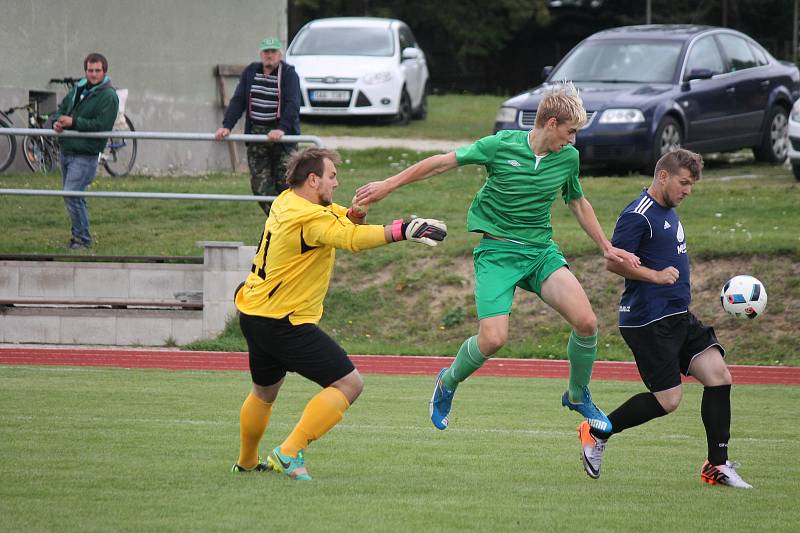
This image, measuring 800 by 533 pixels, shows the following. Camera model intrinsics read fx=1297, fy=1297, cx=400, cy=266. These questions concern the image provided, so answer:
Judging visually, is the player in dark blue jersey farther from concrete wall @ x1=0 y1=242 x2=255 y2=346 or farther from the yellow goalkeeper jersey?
concrete wall @ x1=0 y1=242 x2=255 y2=346

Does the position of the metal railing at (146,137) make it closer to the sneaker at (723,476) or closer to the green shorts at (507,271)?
the green shorts at (507,271)

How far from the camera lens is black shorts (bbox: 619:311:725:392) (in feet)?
24.2

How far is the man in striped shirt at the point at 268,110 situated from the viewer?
14.8m

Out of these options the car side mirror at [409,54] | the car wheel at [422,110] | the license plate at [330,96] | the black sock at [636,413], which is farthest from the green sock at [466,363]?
the car wheel at [422,110]

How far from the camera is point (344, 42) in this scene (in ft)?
86.8

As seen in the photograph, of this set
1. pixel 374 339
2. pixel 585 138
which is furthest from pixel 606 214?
pixel 374 339

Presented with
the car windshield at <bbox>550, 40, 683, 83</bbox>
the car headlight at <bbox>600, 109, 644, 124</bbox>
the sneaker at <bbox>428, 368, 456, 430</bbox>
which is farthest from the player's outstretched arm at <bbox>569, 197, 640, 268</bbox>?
the car windshield at <bbox>550, 40, 683, 83</bbox>

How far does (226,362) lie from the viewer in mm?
13500

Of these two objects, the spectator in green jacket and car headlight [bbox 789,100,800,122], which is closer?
the spectator in green jacket

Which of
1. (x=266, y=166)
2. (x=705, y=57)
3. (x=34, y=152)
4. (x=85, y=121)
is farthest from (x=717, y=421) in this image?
(x=705, y=57)

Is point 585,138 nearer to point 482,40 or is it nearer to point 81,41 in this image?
point 81,41

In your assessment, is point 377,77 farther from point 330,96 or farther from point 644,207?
point 644,207

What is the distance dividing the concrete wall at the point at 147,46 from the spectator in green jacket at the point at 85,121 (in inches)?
188

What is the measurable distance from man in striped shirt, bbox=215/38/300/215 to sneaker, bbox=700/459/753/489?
8.25 meters
